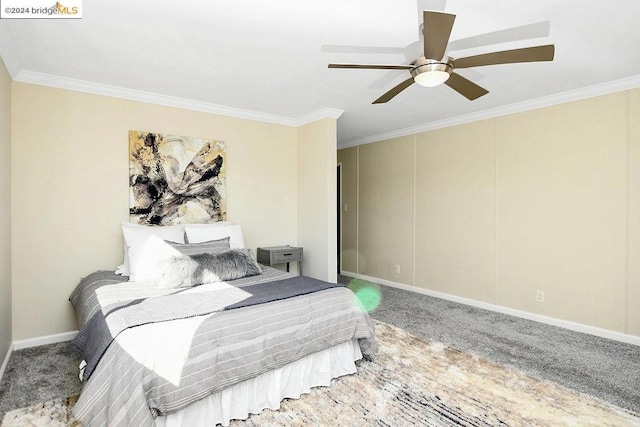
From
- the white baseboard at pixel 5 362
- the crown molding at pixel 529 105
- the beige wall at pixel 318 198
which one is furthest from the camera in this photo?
the beige wall at pixel 318 198

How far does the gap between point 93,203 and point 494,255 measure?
4.52 metres

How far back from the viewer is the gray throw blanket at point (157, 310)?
1.93m

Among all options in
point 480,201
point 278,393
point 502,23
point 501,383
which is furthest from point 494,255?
point 278,393

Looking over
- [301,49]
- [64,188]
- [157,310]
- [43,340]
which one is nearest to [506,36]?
[301,49]

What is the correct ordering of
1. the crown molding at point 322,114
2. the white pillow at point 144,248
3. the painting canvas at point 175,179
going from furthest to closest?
the crown molding at point 322,114 < the painting canvas at point 175,179 < the white pillow at point 144,248

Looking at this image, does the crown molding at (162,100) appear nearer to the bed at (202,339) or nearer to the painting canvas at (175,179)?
the painting canvas at (175,179)

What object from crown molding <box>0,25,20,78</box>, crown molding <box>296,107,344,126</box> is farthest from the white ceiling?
crown molding <box>296,107,344,126</box>

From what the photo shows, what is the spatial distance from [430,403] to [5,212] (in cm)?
355

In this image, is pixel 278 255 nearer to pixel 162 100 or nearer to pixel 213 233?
pixel 213 233

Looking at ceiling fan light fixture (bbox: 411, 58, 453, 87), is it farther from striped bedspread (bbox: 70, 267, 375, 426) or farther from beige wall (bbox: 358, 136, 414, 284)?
beige wall (bbox: 358, 136, 414, 284)

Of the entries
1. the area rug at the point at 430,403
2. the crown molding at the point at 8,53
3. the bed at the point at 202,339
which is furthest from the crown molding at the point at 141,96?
the area rug at the point at 430,403

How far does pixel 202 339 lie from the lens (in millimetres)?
1919

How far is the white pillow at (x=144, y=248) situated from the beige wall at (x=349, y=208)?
11.3ft

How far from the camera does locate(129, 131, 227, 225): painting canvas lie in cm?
363
